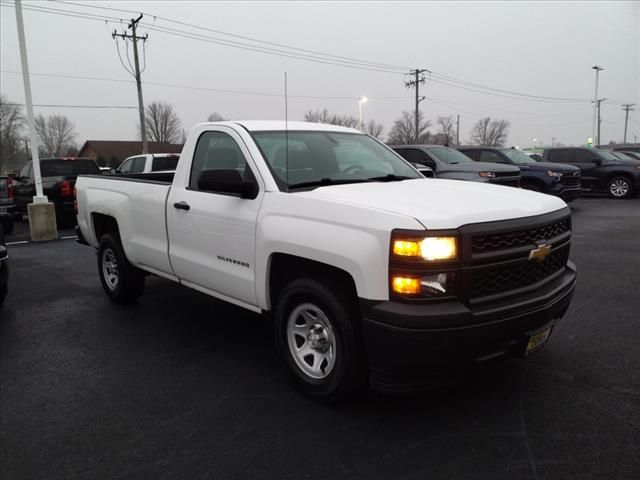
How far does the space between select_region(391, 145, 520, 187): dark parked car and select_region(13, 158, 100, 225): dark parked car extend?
8452 mm

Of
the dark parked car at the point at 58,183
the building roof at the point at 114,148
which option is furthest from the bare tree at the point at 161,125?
the dark parked car at the point at 58,183

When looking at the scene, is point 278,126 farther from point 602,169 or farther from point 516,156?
point 602,169

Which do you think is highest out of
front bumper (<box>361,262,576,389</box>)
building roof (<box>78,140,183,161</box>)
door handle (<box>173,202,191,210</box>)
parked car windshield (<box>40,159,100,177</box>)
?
building roof (<box>78,140,183,161</box>)

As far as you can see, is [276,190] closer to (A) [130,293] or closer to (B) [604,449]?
(B) [604,449]

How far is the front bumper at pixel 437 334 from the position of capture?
2.80 metres

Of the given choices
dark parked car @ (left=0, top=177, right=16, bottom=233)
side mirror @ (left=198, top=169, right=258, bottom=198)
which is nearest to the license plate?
side mirror @ (left=198, top=169, right=258, bottom=198)

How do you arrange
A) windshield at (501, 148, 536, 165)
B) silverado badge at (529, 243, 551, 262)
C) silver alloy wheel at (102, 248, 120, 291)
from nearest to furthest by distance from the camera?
silverado badge at (529, 243, 551, 262) → silver alloy wheel at (102, 248, 120, 291) → windshield at (501, 148, 536, 165)

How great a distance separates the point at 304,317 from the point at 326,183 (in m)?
1.04

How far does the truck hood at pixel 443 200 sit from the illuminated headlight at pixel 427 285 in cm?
28

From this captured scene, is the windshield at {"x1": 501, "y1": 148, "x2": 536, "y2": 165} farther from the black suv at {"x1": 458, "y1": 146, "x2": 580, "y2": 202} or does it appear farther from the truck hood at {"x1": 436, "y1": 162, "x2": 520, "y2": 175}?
the truck hood at {"x1": 436, "y1": 162, "x2": 520, "y2": 175}

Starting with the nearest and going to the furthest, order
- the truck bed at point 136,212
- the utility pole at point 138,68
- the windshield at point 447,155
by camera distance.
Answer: the truck bed at point 136,212 < the windshield at point 447,155 < the utility pole at point 138,68

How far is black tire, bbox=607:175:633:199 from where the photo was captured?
18.3 m

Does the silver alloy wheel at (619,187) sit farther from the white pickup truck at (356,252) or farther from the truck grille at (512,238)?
the truck grille at (512,238)

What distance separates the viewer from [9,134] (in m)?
70.9
